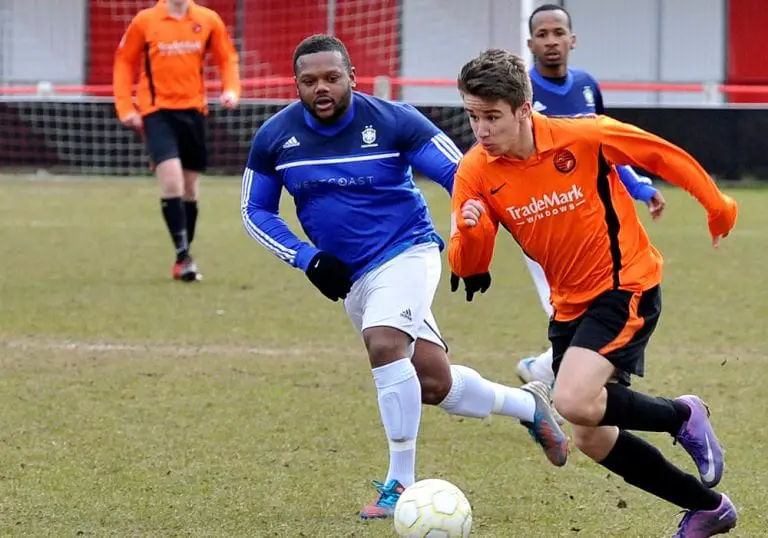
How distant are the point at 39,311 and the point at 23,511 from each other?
424 centimetres

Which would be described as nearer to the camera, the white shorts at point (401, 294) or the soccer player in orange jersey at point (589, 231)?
the soccer player in orange jersey at point (589, 231)

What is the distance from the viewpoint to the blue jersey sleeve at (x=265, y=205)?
16.4 feet

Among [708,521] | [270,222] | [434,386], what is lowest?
[708,521]

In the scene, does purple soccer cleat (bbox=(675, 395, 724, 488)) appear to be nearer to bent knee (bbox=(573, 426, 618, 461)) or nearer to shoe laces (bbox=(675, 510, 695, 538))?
shoe laces (bbox=(675, 510, 695, 538))

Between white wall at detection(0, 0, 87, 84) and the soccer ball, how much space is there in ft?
58.6

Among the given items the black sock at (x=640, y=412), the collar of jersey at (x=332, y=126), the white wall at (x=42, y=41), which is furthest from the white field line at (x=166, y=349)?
the white wall at (x=42, y=41)

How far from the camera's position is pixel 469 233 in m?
4.14

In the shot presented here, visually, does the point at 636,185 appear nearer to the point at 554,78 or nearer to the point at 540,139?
the point at 554,78

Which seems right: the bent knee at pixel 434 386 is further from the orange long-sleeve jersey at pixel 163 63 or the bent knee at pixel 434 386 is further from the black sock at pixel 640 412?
the orange long-sleeve jersey at pixel 163 63

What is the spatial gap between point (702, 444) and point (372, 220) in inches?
56.4

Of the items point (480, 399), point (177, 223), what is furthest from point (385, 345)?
point (177, 223)

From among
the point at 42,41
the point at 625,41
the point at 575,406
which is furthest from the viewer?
the point at 625,41

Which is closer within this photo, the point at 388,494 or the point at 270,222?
the point at 388,494

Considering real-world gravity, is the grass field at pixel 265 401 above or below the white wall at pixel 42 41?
below
